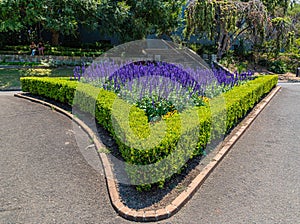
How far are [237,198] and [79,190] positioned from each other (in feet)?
6.01

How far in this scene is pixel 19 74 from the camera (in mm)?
12406

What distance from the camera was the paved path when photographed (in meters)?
2.87

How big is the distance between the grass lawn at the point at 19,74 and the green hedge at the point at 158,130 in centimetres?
590

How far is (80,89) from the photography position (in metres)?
6.11

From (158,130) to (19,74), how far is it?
35.6 ft

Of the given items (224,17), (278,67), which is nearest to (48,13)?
(224,17)

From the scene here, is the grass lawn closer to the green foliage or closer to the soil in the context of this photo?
the soil

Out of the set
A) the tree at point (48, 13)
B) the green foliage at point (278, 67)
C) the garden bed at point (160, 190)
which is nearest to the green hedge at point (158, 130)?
the garden bed at point (160, 190)

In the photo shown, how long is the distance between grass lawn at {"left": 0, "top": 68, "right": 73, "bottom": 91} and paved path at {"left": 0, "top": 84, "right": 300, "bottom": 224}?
578 centimetres

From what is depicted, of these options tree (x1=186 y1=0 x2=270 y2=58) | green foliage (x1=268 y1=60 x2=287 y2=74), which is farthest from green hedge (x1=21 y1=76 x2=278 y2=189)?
green foliage (x1=268 y1=60 x2=287 y2=74)

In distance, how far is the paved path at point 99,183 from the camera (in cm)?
287

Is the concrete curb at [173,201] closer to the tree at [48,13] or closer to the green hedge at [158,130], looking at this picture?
the green hedge at [158,130]

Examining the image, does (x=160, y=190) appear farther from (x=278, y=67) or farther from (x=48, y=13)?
(x=278, y=67)

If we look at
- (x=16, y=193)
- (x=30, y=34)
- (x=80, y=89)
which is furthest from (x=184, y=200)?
(x=30, y=34)
